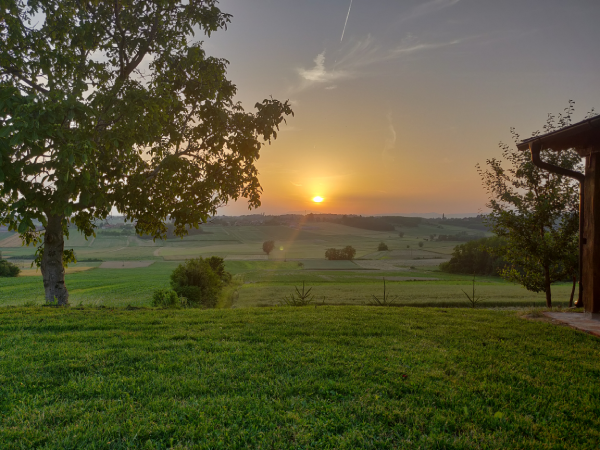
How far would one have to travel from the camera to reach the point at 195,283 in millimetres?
26047

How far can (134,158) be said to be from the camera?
8602 mm

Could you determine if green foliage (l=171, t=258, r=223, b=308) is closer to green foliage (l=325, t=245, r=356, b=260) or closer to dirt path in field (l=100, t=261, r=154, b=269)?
dirt path in field (l=100, t=261, r=154, b=269)

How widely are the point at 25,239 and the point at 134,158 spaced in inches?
211

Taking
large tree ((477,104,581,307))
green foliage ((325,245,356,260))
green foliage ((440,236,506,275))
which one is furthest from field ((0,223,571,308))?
large tree ((477,104,581,307))

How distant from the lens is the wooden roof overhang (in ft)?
20.2

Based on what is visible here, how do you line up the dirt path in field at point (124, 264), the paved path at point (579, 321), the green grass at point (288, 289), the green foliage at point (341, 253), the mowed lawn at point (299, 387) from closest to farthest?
the mowed lawn at point (299, 387) → the paved path at point (579, 321) → the green grass at point (288, 289) → the dirt path in field at point (124, 264) → the green foliage at point (341, 253)

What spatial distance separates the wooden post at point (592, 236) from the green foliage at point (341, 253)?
63114mm

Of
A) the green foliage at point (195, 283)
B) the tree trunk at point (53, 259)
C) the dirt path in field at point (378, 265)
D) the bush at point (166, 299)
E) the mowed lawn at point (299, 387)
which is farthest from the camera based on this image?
the dirt path in field at point (378, 265)

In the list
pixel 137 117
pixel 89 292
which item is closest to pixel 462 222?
pixel 89 292

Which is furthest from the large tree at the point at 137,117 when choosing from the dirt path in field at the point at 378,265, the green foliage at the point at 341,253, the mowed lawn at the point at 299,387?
the green foliage at the point at 341,253

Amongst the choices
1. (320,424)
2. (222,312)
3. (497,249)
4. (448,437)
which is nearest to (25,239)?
(222,312)

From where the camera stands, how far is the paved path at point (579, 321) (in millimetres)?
5957

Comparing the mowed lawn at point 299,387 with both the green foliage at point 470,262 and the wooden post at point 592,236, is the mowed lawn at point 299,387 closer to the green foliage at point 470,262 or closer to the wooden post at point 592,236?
the wooden post at point 592,236

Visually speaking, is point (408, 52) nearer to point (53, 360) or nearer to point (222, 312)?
point (222, 312)
